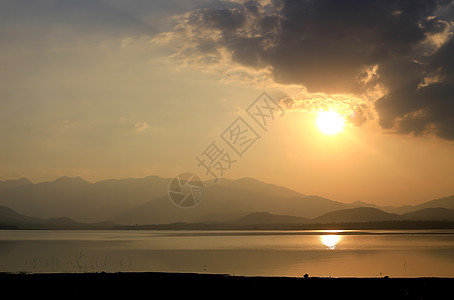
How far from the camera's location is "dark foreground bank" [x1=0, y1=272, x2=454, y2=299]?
20000 millimetres

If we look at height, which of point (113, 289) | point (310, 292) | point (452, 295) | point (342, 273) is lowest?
point (452, 295)

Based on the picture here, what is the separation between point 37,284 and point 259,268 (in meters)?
29.5

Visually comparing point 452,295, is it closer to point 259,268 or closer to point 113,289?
point 113,289

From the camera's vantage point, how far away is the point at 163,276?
27172 millimetres

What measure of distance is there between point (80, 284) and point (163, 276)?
219 inches

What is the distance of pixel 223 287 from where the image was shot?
72.4 feet

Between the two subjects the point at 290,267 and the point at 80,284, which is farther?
the point at 290,267

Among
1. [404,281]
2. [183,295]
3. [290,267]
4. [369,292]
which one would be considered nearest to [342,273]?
[290,267]

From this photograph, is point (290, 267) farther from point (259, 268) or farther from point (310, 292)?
point (310, 292)

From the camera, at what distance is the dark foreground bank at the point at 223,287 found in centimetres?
2000

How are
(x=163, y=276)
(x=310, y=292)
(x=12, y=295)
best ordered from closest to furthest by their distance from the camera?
(x=12, y=295) < (x=310, y=292) < (x=163, y=276)

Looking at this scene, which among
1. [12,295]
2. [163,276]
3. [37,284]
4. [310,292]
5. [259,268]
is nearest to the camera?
[12,295]

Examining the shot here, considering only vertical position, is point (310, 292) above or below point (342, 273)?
below

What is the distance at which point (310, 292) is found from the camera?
821 inches
